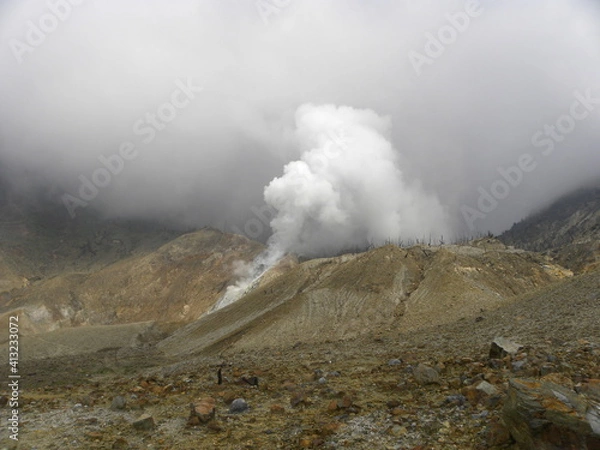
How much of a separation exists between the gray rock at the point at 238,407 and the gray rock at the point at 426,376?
4808 millimetres

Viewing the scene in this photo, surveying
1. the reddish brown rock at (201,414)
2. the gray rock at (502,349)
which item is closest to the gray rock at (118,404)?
the reddish brown rock at (201,414)

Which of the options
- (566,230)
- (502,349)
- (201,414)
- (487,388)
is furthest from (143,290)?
(566,230)

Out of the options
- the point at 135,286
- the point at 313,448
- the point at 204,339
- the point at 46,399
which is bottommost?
the point at 313,448

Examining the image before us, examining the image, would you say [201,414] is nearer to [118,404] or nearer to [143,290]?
[118,404]

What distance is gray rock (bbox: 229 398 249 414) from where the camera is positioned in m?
10.4

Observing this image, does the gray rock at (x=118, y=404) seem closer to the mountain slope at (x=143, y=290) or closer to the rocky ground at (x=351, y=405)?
the rocky ground at (x=351, y=405)

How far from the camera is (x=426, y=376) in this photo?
433 inches

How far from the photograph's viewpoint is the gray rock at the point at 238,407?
10.4 metres

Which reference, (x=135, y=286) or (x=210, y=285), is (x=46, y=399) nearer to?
(x=210, y=285)

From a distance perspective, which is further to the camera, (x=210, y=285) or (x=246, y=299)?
(x=210, y=285)

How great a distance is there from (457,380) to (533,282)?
5533 cm

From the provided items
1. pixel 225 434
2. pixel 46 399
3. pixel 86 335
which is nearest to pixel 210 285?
pixel 86 335

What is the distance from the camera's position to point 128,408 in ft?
37.7

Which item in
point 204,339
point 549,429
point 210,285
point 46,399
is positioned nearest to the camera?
point 549,429
